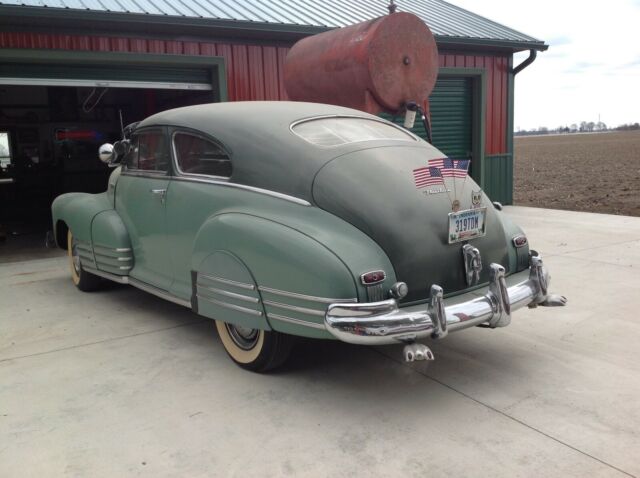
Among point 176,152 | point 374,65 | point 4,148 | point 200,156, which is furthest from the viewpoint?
point 4,148

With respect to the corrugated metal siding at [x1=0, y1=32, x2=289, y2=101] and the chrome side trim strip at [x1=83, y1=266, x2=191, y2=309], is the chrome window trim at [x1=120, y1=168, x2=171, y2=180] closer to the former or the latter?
the chrome side trim strip at [x1=83, y1=266, x2=191, y2=309]

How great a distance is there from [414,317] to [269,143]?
4.97 ft

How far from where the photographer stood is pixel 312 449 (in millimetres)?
2830

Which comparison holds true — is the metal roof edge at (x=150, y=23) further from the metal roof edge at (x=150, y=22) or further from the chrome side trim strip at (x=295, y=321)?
the chrome side trim strip at (x=295, y=321)

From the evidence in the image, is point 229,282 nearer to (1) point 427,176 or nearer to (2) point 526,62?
(1) point 427,176

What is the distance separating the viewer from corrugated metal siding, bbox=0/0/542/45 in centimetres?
740

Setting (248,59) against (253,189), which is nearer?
(253,189)

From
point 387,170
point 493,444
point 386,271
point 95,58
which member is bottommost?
point 493,444

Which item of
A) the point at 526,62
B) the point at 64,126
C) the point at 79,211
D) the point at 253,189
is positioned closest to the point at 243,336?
the point at 253,189

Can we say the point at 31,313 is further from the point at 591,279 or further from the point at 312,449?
the point at 591,279

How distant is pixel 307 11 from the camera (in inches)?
372

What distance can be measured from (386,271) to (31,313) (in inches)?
139

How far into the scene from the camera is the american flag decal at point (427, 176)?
3.51 meters

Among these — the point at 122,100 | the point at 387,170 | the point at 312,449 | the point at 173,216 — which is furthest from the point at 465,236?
the point at 122,100
